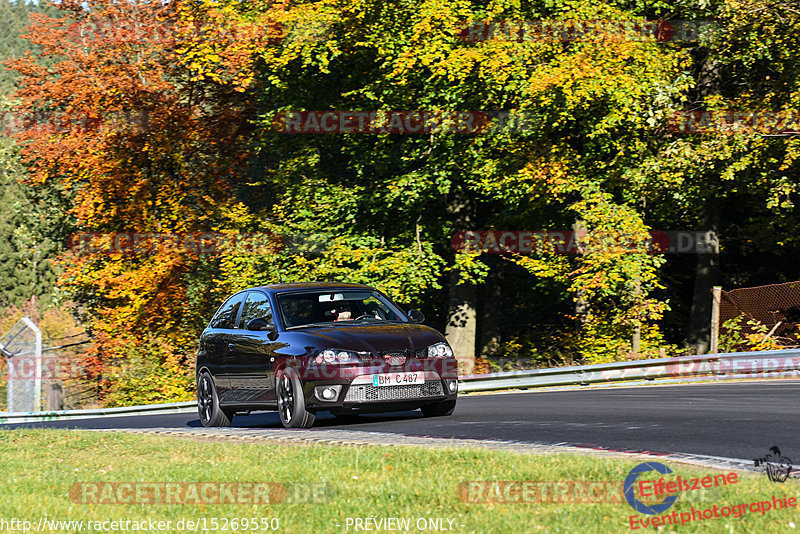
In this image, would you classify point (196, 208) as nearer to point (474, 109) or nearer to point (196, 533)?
point (474, 109)

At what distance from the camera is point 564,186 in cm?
2589

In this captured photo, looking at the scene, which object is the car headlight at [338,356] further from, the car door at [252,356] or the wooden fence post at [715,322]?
the wooden fence post at [715,322]

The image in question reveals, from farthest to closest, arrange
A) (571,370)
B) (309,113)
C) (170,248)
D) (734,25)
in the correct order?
(170,248), (309,113), (734,25), (571,370)

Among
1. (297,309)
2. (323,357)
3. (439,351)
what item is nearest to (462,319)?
(297,309)

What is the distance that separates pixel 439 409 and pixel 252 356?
241 cm

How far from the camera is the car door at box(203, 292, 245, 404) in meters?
14.1

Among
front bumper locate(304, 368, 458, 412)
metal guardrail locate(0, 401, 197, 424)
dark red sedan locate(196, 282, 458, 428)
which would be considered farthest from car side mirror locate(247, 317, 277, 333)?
metal guardrail locate(0, 401, 197, 424)

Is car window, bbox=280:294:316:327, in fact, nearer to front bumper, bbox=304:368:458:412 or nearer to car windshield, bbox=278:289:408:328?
car windshield, bbox=278:289:408:328

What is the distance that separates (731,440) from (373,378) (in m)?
3.91

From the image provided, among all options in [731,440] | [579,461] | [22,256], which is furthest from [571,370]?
[22,256]

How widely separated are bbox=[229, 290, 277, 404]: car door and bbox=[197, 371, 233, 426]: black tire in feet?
2.65

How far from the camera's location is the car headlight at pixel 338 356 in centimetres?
1191

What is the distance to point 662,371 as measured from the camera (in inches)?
810

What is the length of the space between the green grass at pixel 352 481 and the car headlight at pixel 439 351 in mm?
2410
